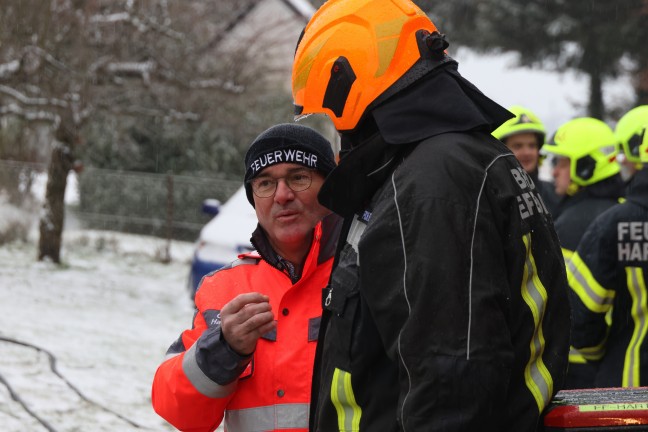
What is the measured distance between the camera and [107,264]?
47.2 feet

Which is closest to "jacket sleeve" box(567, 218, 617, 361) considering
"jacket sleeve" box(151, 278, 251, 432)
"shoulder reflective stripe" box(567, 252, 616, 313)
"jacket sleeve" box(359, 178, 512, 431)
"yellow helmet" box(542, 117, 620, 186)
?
"shoulder reflective stripe" box(567, 252, 616, 313)

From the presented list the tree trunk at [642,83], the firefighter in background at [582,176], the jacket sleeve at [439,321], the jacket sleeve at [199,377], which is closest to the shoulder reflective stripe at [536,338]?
the jacket sleeve at [439,321]

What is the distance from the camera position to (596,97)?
23328 millimetres

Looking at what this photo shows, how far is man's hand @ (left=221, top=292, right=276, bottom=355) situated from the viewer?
236cm

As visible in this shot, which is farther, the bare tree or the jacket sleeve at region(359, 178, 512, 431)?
the bare tree

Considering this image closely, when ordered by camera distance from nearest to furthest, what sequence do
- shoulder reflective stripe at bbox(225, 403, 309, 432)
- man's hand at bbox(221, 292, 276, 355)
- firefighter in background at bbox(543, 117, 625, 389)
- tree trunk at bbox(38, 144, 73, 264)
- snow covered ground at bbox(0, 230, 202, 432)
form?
man's hand at bbox(221, 292, 276, 355) → shoulder reflective stripe at bbox(225, 403, 309, 432) → firefighter in background at bbox(543, 117, 625, 389) → snow covered ground at bbox(0, 230, 202, 432) → tree trunk at bbox(38, 144, 73, 264)

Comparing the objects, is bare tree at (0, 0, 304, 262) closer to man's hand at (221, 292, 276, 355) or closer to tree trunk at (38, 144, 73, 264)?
tree trunk at (38, 144, 73, 264)

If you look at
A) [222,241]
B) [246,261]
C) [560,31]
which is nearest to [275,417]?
[246,261]

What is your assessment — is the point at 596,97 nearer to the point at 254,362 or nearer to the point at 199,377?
the point at 254,362

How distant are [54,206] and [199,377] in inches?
452

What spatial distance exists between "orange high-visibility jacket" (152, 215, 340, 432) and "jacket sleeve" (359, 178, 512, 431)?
0.79 metres

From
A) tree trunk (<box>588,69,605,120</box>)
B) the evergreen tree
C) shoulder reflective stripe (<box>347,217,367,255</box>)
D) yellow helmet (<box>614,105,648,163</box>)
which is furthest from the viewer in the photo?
tree trunk (<box>588,69,605,120</box>)

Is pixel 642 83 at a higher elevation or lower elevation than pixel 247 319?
higher

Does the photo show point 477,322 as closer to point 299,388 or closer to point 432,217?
point 432,217
